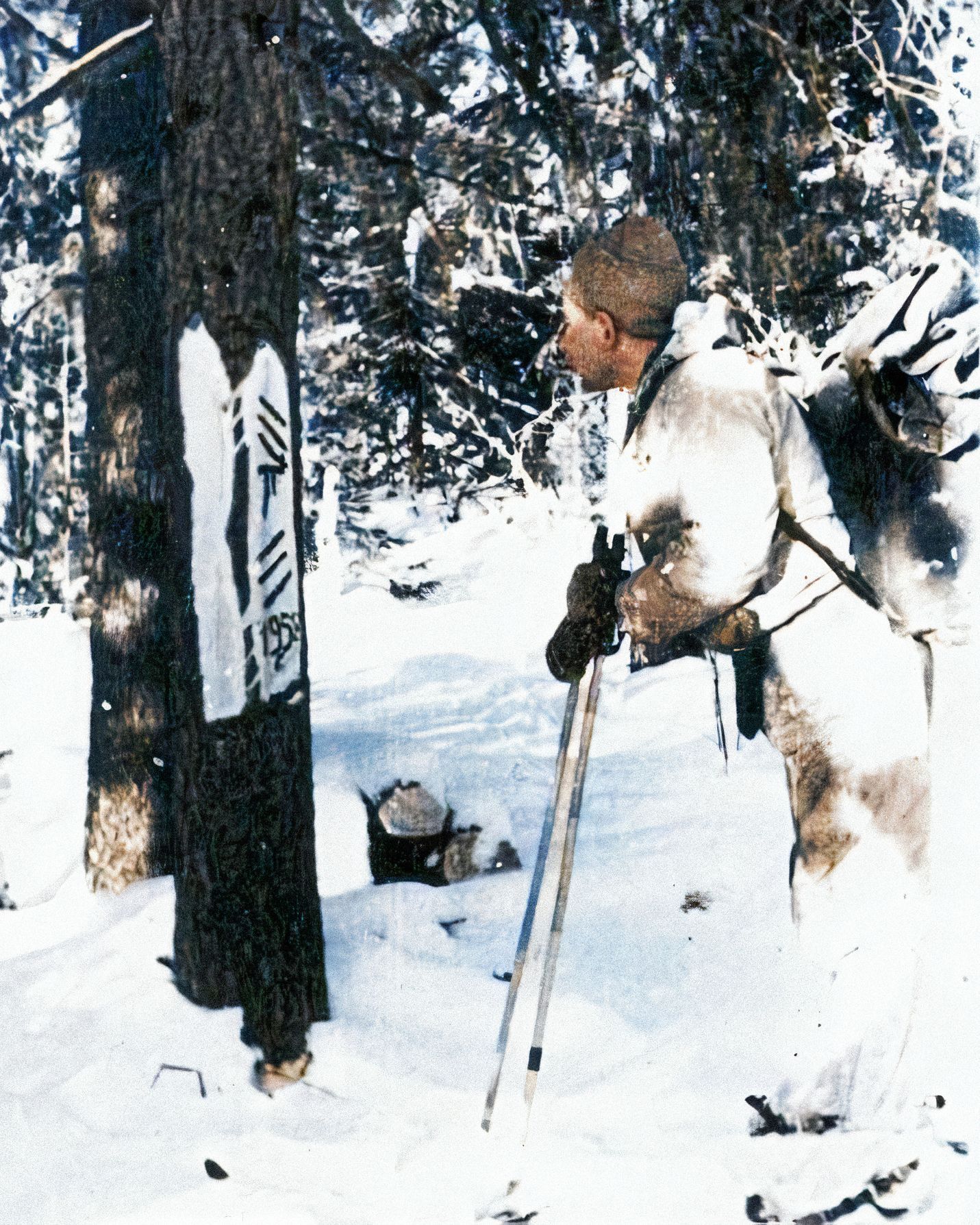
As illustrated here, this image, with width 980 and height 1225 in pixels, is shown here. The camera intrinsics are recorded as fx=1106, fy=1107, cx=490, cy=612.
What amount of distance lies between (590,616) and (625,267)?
0.87 metres

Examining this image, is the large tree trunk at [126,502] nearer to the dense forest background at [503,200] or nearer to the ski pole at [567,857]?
the dense forest background at [503,200]

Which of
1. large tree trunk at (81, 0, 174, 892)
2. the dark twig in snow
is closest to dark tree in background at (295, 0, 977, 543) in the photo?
large tree trunk at (81, 0, 174, 892)

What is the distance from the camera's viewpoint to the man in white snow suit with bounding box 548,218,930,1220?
107 inches

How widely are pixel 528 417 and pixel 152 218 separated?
1.06 metres

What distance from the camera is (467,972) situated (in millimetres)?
2732

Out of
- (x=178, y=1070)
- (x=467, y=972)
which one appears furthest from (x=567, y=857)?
(x=178, y=1070)

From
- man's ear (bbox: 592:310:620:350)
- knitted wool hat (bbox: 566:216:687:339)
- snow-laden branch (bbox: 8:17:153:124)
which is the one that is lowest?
man's ear (bbox: 592:310:620:350)

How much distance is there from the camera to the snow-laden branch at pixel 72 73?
8.75ft

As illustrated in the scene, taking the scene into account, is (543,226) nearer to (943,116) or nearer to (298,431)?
(298,431)

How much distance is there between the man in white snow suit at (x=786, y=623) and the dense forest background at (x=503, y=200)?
4.9 inches

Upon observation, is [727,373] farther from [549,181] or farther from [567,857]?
[567,857]

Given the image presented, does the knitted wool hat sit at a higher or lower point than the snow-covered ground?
higher

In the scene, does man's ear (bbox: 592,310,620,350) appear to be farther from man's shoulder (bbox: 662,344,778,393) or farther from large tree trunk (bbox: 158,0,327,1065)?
large tree trunk (bbox: 158,0,327,1065)

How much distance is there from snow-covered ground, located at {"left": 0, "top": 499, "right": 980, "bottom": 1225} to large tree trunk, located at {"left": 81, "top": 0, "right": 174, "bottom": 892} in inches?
4.2
